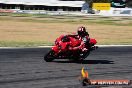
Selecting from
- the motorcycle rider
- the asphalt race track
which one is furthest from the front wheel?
the motorcycle rider

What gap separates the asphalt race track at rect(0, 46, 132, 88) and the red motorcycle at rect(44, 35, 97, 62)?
306 mm

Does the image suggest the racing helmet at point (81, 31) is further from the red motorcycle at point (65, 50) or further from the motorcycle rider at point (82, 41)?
the red motorcycle at point (65, 50)

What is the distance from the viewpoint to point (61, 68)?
1577 cm

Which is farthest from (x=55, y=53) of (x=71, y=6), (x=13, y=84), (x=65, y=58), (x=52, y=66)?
(x=71, y=6)

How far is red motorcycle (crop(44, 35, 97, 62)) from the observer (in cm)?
1748

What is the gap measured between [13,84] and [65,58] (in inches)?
250

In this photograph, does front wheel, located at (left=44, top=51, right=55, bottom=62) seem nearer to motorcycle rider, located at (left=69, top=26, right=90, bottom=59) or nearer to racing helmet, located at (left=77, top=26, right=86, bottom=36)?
motorcycle rider, located at (left=69, top=26, right=90, bottom=59)

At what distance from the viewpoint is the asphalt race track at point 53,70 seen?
1216cm

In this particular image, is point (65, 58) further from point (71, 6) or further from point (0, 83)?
point (71, 6)

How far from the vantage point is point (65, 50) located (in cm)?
1752

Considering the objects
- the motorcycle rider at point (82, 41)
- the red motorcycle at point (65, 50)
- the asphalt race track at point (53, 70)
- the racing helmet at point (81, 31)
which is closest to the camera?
the asphalt race track at point (53, 70)

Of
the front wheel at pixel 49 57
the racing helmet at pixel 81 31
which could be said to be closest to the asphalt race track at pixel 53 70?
the front wheel at pixel 49 57

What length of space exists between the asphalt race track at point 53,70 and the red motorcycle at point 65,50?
0.31m

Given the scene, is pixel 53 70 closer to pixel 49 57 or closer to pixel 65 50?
pixel 65 50
